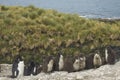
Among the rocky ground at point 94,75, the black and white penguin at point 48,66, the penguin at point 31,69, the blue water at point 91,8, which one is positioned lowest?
the blue water at point 91,8

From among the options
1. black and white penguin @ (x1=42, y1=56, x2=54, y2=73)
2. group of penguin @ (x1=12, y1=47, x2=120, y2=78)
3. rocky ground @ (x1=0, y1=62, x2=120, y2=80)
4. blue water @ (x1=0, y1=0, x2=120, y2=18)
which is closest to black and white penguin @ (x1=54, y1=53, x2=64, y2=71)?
group of penguin @ (x1=12, y1=47, x2=120, y2=78)

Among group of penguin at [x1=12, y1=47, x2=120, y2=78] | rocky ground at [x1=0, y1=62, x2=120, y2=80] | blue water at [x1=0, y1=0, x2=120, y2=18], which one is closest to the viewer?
rocky ground at [x1=0, y1=62, x2=120, y2=80]

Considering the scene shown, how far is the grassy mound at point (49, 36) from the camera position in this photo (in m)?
22.6

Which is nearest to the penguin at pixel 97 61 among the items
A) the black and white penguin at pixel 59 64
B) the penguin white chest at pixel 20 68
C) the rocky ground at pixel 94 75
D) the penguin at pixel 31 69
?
the rocky ground at pixel 94 75

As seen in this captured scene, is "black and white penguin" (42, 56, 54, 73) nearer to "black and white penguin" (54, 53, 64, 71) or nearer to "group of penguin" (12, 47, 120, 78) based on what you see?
"group of penguin" (12, 47, 120, 78)

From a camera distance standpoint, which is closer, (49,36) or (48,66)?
(48,66)

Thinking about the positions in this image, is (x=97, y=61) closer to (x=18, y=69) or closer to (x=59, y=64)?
(x=59, y=64)

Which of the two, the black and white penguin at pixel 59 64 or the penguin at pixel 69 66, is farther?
the black and white penguin at pixel 59 64

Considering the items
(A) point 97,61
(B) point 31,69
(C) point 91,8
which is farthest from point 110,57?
(C) point 91,8

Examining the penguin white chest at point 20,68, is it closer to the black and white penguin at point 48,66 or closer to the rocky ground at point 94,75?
the black and white penguin at point 48,66

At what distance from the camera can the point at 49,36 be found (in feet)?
78.2

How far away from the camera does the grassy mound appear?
74.2 feet

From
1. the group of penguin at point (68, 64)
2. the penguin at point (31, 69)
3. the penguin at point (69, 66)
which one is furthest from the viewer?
the penguin at point (31, 69)

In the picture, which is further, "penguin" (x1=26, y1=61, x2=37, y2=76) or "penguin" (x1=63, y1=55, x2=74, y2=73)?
"penguin" (x1=26, y1=61, x2=37, y2=76)
